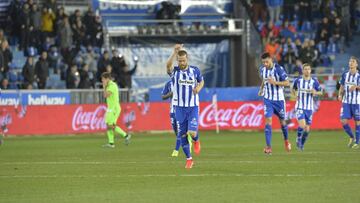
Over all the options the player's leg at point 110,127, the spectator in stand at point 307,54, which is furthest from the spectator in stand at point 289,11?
the player's leg at point 110,127

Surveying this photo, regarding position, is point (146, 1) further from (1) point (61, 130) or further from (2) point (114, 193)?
(2) point (114, 193)

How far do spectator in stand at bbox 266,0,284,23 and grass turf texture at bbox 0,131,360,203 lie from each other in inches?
734

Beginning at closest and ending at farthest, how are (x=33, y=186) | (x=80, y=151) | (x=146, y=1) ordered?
(x=33, y=186) → (x=80, y=151) → (x=146, y=1)

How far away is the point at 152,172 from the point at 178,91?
6.55 ft

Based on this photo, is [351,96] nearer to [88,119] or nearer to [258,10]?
[88,119]

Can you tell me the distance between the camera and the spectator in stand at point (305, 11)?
45.5m

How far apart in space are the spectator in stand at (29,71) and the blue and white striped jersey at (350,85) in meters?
15.3

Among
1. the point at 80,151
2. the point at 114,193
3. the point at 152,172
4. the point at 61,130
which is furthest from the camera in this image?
the point at 61,130

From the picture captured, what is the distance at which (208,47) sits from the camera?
47000 millimetres

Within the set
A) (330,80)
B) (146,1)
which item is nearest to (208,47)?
(146,1)

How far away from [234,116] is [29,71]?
27.4 ft

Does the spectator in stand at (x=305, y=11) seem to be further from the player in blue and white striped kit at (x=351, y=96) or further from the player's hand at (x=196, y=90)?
the player's hand at (x=196, y=90)

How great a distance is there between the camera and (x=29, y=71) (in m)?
37.8

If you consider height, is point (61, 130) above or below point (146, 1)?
below
